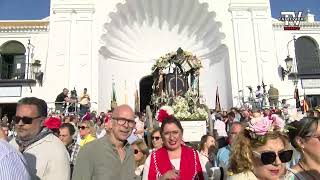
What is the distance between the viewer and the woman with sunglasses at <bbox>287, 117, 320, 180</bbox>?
3.09 metres

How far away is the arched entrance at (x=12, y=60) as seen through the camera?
2359 centimetres

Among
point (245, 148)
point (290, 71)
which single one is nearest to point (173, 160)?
point (245, 148)

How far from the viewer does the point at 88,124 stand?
7.53 m

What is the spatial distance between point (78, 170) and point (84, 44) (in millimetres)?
19281

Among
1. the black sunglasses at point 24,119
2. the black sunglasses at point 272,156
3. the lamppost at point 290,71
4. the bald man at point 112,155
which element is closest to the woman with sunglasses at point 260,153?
the black sunglasses at point 272,156

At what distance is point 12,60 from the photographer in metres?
24.1

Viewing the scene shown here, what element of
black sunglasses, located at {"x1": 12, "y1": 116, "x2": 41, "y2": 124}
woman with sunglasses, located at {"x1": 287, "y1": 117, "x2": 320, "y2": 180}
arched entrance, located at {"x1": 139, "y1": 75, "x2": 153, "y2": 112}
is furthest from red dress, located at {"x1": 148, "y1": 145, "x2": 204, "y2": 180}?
arched entrance, located at {"x1": 139, "y1": 75, "x2": 153, "y2": 112}

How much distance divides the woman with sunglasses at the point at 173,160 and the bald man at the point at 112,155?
24 centimetres

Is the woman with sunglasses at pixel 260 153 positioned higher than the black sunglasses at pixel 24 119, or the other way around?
the black sunglasses at pixel 24 119

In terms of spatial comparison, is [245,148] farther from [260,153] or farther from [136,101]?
[136,101]

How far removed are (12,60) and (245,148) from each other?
23.8 m

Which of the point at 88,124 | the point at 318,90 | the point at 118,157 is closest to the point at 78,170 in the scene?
the point at 118,157

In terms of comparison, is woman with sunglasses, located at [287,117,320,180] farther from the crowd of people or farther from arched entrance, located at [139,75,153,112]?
arched entrance, located at [139,75,153,112]

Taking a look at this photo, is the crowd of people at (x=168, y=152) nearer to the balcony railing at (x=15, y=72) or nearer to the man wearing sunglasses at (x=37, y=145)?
the man wearing sunglasses at (x=37, y=145)
